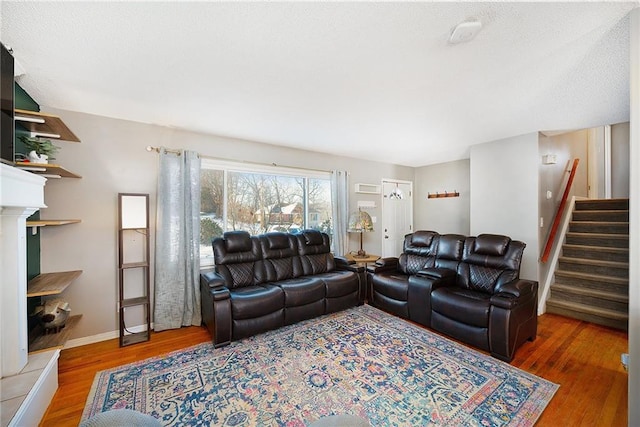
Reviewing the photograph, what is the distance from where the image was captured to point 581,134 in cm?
480

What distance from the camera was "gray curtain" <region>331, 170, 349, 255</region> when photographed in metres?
4.57

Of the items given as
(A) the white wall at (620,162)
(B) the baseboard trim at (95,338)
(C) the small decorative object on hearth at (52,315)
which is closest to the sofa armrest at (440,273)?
(B) the baseboard trim at (95,338)

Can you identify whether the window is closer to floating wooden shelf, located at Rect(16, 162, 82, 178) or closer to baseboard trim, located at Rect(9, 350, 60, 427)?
floating wooden shelf, located at Rect(16, 162, 82, 178)

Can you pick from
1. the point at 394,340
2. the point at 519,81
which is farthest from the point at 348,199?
the point at 519,81

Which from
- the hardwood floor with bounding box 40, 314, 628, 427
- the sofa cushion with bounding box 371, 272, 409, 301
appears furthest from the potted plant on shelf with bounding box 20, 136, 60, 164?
the sofa cushion with bounding box 371, 272, 409, 301

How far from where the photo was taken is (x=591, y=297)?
337 cm

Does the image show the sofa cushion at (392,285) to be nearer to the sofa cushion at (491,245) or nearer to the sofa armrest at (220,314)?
the sofa cushion at (491,245)

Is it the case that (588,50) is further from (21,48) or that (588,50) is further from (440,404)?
(21,48)

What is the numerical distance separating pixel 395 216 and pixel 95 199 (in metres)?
4.99

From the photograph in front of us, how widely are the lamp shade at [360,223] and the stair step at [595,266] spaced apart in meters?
2.93

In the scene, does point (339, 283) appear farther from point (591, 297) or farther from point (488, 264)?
point (591, 297)

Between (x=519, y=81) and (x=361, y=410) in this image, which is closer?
(x=361, y=410)

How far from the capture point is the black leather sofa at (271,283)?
8.90 feet

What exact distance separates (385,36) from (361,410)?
8.17 feet
